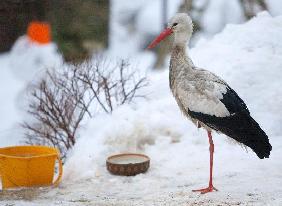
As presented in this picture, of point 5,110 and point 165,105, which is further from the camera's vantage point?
point 5,110

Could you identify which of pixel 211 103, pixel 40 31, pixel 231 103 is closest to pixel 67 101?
pixel 211 103

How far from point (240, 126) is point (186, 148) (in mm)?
1802

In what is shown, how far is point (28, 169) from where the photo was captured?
16.3ft

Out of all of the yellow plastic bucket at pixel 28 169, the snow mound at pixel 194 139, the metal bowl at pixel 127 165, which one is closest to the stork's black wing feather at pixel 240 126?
the snow mound at pixel 194 139

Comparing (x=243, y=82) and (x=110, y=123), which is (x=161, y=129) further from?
(x=243, y=82)

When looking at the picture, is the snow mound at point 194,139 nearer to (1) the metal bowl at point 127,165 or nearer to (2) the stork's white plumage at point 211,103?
(1) the metal bowl at point 127,165

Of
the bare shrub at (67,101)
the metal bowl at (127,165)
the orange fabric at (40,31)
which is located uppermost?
the orange fabric at (40,31)

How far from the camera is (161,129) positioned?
646 cm

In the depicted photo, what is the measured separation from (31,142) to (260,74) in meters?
3.51

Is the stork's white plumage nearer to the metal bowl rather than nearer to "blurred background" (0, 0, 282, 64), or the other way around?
the metal bowl

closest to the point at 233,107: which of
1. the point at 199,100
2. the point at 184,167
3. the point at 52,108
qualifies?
the point at 199,100

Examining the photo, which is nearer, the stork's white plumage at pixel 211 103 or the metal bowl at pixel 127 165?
the stork's white plumage at pixel 211 103

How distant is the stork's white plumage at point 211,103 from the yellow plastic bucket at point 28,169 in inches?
58.3

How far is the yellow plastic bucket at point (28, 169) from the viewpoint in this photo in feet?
16.3
